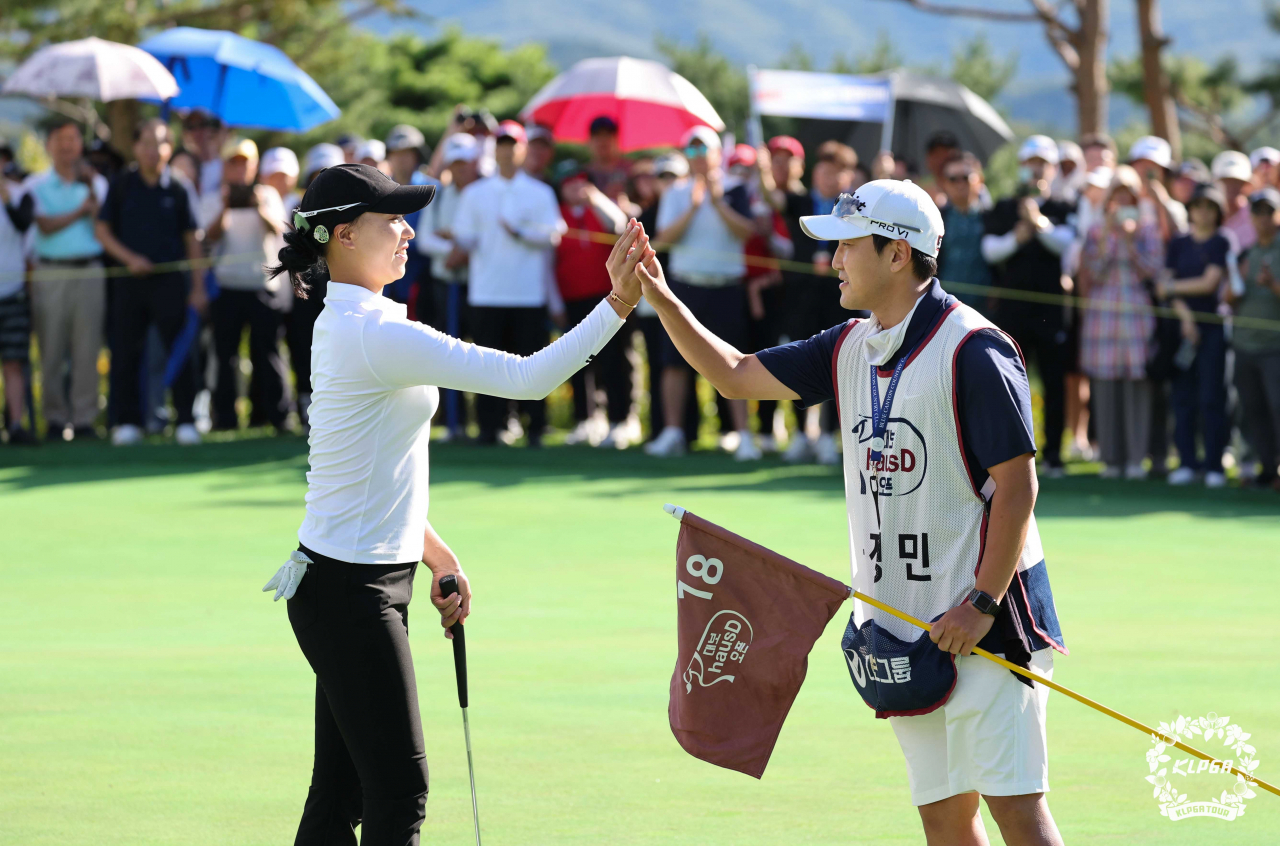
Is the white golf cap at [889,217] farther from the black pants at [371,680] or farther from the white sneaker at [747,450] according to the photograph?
the white sneaker at [747,450]

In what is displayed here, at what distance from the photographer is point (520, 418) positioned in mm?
15336

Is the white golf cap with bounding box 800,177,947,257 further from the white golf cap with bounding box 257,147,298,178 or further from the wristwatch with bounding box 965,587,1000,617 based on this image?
the white golf cap with bounding box 257,147,298,178

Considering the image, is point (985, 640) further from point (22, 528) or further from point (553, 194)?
point (553, 194)

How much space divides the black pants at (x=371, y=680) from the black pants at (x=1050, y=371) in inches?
383

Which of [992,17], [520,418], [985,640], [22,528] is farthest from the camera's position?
[992,17]

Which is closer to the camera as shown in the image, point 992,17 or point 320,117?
point 320,117

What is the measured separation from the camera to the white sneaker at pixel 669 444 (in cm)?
1362

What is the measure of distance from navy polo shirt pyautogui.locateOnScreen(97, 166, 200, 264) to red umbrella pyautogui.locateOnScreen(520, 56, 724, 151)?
362cm

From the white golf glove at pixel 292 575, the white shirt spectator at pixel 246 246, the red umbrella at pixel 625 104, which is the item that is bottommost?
the white golf glove at pixel 292 575

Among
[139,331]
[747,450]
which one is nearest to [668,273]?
[747,450]

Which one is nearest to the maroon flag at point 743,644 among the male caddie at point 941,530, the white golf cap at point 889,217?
the male caddie at point 941,530

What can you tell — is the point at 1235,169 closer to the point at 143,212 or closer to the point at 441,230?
the point at 441,230

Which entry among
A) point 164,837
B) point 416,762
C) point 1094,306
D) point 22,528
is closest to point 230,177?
point 22,528

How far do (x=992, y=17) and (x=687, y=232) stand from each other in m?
13.7
